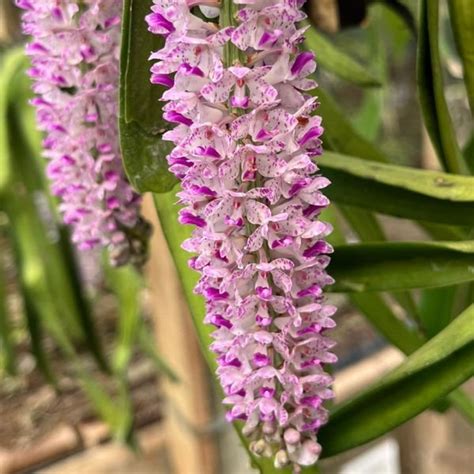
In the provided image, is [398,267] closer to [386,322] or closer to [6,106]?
[386,322]

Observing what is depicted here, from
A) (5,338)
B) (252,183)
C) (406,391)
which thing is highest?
(252,183)

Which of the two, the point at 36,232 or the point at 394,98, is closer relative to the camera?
the point at 36,232

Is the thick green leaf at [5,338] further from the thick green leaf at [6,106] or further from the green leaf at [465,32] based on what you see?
the green leaf at [465,32]

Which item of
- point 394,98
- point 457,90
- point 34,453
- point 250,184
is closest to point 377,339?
point 457,90

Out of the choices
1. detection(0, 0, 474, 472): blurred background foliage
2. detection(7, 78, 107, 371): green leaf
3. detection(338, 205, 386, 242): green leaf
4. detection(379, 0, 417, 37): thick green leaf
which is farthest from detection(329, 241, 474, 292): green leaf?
detection(7, 78, 107, 371): green leaf

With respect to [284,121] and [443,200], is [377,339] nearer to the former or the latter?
[443,200]

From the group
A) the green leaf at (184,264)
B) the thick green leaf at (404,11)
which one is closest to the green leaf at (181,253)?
the green leaf at (184,264)

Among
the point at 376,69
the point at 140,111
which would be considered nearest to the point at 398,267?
the point at 140,111
